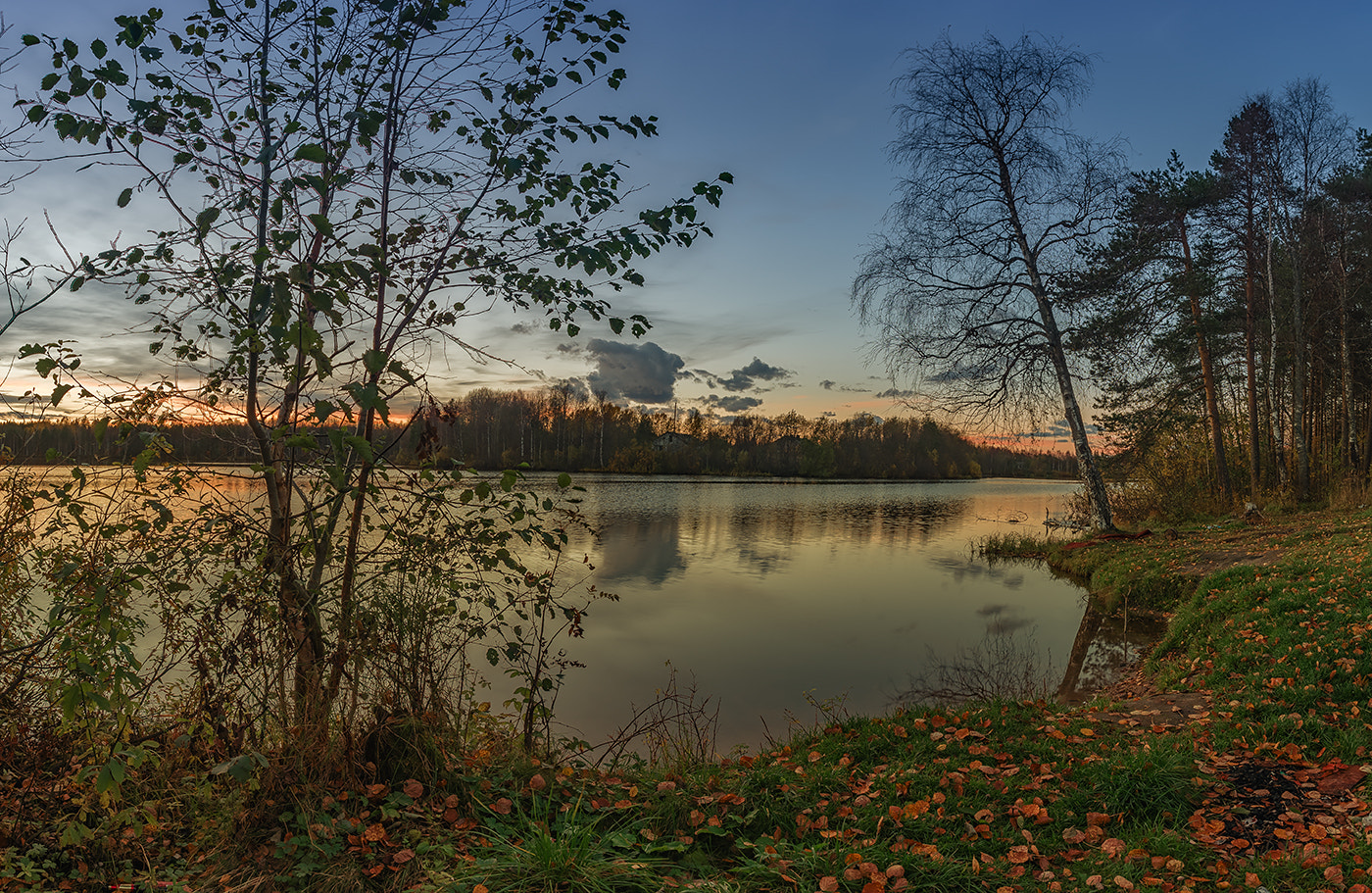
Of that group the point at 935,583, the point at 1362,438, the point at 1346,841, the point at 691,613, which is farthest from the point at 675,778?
the point at 1362,438

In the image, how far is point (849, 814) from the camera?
412 cm

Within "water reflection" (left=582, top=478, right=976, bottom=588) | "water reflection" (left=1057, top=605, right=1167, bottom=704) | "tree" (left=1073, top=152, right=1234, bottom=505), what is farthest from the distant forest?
"water reflection" (left=1057, top=605, right=1167, bottom=704)

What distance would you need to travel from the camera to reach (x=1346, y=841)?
3445mm

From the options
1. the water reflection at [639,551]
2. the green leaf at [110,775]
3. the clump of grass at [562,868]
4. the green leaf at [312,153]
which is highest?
the green leaf at [312,153]

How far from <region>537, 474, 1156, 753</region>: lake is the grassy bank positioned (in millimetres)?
1735

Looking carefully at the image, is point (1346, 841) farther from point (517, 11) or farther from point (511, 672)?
point (517, 11)

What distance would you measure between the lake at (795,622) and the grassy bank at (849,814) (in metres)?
1.74

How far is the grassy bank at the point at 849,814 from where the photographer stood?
321 centimetres

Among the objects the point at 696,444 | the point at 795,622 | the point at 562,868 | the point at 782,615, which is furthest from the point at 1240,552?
the point at 696,444

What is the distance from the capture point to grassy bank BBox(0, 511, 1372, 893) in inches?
126

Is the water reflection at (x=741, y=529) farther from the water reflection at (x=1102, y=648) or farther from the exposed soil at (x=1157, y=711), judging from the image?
the exposed soil at (x=1157, y=711)

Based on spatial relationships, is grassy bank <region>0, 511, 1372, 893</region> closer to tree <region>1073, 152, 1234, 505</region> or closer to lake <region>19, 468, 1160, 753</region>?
lake <region>19, 468, 1160, 753</region>

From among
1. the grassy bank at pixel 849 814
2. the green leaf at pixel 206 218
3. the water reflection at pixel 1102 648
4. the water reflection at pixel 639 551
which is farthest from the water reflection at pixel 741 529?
Result: the green leaf at pixel 206 218

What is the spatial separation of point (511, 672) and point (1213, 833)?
13.8 ft
